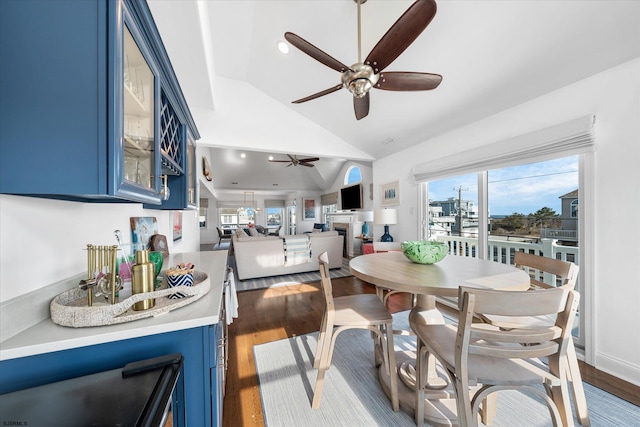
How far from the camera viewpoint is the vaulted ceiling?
1540 mm

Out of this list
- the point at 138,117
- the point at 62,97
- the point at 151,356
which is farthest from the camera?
the point at 138,117

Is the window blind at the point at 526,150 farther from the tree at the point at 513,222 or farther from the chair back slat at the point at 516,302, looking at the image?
the chair back slat at the point at 516,302

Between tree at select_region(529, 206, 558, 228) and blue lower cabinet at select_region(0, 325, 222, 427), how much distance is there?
2.87 m

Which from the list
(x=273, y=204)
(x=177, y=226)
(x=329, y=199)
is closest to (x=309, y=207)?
(x=329, y=199)

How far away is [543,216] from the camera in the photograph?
7.18 feet

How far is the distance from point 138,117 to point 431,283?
1.57 m

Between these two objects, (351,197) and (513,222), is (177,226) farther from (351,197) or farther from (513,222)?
(351,197)

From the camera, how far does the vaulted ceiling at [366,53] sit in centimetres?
154

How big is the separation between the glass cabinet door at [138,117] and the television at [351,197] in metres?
5.46

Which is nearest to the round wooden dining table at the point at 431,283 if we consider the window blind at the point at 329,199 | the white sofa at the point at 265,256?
the white sofa at the point at 265,256

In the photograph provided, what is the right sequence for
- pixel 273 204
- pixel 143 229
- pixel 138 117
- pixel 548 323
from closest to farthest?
pixel 138 117
pixel 548 323
pixel 143 229
pixel 273 204

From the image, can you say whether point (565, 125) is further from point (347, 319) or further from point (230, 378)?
point (230, 378)

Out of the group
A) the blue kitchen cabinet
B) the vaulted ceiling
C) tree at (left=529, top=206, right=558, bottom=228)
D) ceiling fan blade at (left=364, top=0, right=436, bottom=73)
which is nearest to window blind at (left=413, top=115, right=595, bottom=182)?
the vaulted ceiling

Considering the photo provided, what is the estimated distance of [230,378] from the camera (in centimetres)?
166
